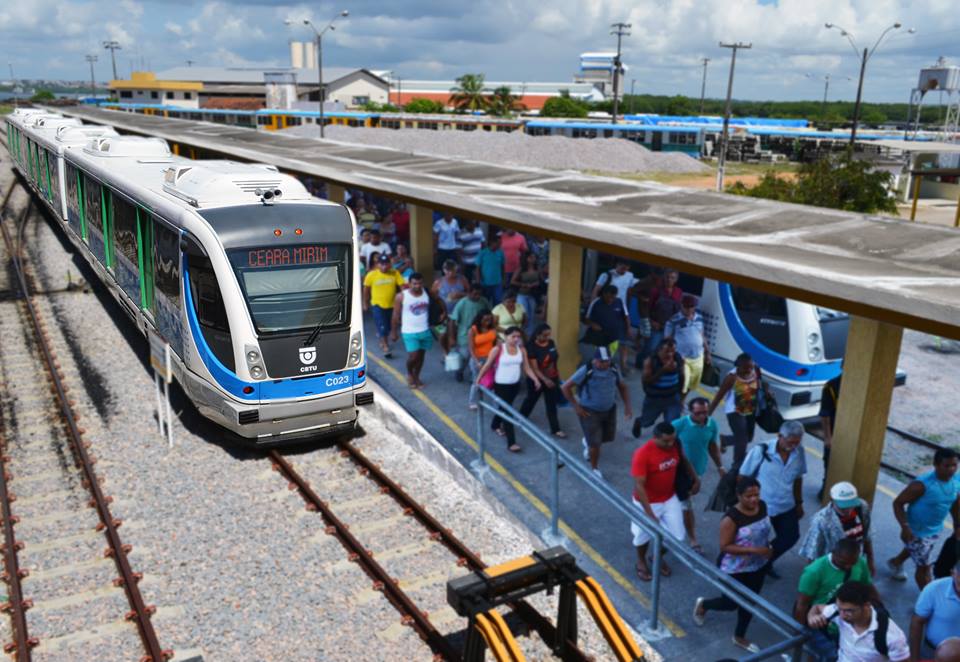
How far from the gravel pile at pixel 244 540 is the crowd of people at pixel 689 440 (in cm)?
142

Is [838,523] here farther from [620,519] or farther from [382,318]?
[382,318]

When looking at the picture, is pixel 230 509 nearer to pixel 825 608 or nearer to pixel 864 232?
pixel 825 608

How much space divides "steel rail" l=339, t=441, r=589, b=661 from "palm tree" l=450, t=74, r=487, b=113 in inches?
3560

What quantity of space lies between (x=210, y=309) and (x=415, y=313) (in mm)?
3394

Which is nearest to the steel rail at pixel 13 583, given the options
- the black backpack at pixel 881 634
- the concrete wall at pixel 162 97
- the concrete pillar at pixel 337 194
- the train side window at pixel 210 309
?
the train side window at pixel 210 309

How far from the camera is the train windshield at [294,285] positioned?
8492 millimetres

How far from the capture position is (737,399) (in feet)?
28.6

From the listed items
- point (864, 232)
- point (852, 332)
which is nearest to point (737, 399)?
point (852, 332)

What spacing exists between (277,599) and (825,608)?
4.21 m

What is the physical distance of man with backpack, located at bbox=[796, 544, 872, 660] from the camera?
5.74 meters

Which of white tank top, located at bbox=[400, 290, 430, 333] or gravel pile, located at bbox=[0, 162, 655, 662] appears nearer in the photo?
gravel pile, located at bbox=[0, 162, 655, 662]

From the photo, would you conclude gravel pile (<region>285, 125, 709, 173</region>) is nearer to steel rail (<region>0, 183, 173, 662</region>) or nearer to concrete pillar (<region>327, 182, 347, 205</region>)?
concrete pillar (<region>327, 182, 347, 205</region>)

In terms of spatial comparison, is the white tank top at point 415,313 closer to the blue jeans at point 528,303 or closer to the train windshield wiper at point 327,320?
the blue jeans at point 528,303

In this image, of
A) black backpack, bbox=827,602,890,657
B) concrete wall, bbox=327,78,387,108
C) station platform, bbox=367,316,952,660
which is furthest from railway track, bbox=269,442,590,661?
concrete wall, bbox=327,78,387,108
